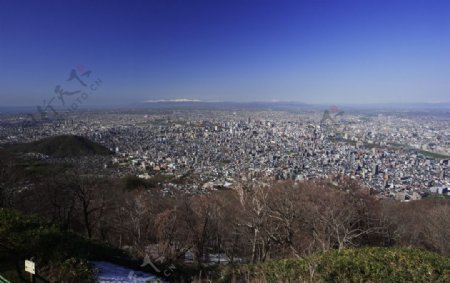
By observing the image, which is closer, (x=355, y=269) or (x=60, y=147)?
(x=355, y=269)

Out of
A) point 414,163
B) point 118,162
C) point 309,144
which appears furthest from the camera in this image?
point 309,144

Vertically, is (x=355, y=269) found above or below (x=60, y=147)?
above

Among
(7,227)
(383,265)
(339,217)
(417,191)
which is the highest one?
(7,227)

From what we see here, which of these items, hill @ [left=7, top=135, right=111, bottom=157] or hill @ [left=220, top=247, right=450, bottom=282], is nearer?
hill @ [left=220, top=247, right=450, bottom=282]

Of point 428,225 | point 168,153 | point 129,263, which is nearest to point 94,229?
point 129,263

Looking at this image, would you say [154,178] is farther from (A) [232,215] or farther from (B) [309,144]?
(B) [309,144]

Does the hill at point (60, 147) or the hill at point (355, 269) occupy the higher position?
the hill at point (355, 269)

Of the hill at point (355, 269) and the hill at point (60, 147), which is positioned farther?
the hill at point (60, 147)

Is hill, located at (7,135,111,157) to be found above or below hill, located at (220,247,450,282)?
below
